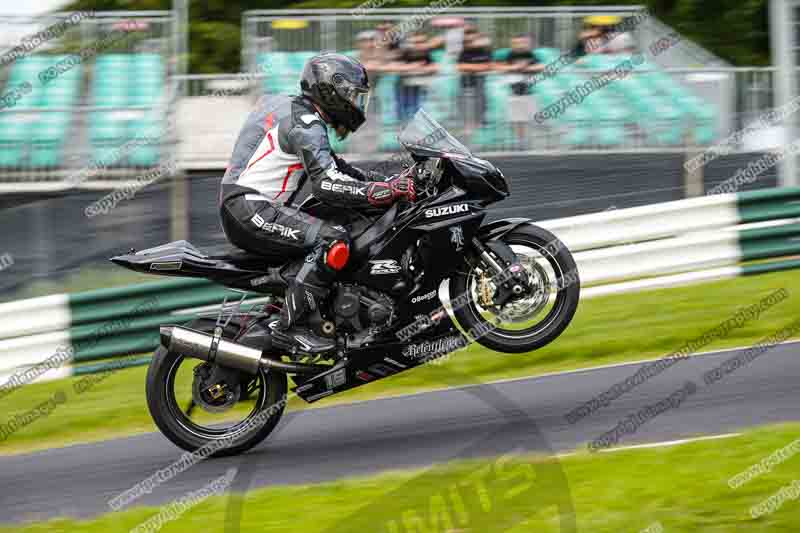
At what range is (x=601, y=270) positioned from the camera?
1015 centimetres

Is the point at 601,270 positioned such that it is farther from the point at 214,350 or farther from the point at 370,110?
the point at 214,350

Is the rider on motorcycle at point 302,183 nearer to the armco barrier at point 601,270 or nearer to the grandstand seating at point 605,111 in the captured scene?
the armco barrier at point 601,270

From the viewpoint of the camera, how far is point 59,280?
11.0m

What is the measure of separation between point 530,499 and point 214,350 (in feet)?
7.02

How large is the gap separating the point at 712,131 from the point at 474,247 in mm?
6079

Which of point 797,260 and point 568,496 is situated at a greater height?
point 797,260

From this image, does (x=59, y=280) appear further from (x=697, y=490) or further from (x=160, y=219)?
(x=697, y=490)

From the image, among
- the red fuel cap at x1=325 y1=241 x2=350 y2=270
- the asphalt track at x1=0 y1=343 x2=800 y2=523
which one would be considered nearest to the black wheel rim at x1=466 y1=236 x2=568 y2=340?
the asphalt track at x1=0 y1=343 x2=800 y2=523

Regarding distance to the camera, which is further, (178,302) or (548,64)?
(548,64)

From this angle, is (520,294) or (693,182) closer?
(520,294)

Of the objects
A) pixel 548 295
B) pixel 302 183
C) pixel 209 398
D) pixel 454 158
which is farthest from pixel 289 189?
pixel 548 295

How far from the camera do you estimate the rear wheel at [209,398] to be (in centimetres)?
696

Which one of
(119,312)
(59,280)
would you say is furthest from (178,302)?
(59,280)

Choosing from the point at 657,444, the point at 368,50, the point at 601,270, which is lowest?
the point at 657,444
